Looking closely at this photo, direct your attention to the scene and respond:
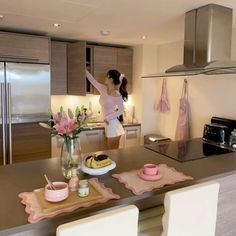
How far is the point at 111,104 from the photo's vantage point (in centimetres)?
374

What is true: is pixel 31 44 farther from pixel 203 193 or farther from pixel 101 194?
pixel 203 193

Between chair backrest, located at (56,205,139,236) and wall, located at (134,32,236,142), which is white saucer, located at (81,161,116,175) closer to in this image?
chair backrest, located at (56,205,139,236)

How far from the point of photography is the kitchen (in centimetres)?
321

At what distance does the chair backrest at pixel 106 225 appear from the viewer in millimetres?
1036

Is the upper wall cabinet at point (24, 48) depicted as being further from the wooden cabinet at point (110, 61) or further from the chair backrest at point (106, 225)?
the chair backrest at point (106, 225)

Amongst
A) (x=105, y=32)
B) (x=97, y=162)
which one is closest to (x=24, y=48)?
(x=105, y=32)

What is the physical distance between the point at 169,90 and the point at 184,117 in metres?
0.64

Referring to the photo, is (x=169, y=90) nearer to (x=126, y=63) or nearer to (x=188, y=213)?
(x=126, y=63)

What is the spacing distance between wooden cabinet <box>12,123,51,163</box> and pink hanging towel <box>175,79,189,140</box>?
6.36 feet

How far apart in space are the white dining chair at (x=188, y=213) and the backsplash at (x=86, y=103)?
2869 millimetres

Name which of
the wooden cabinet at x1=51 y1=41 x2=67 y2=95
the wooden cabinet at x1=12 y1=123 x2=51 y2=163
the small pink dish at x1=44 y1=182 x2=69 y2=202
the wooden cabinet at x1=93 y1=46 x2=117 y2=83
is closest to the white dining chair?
the small pink dish at x1=44 y1=182 x2=69 y2=202

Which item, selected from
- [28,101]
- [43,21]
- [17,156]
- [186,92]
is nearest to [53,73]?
[28,101]

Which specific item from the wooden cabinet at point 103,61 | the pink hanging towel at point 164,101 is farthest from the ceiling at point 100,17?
the pink hanging towel at point 164,101

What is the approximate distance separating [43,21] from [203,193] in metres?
2.47
